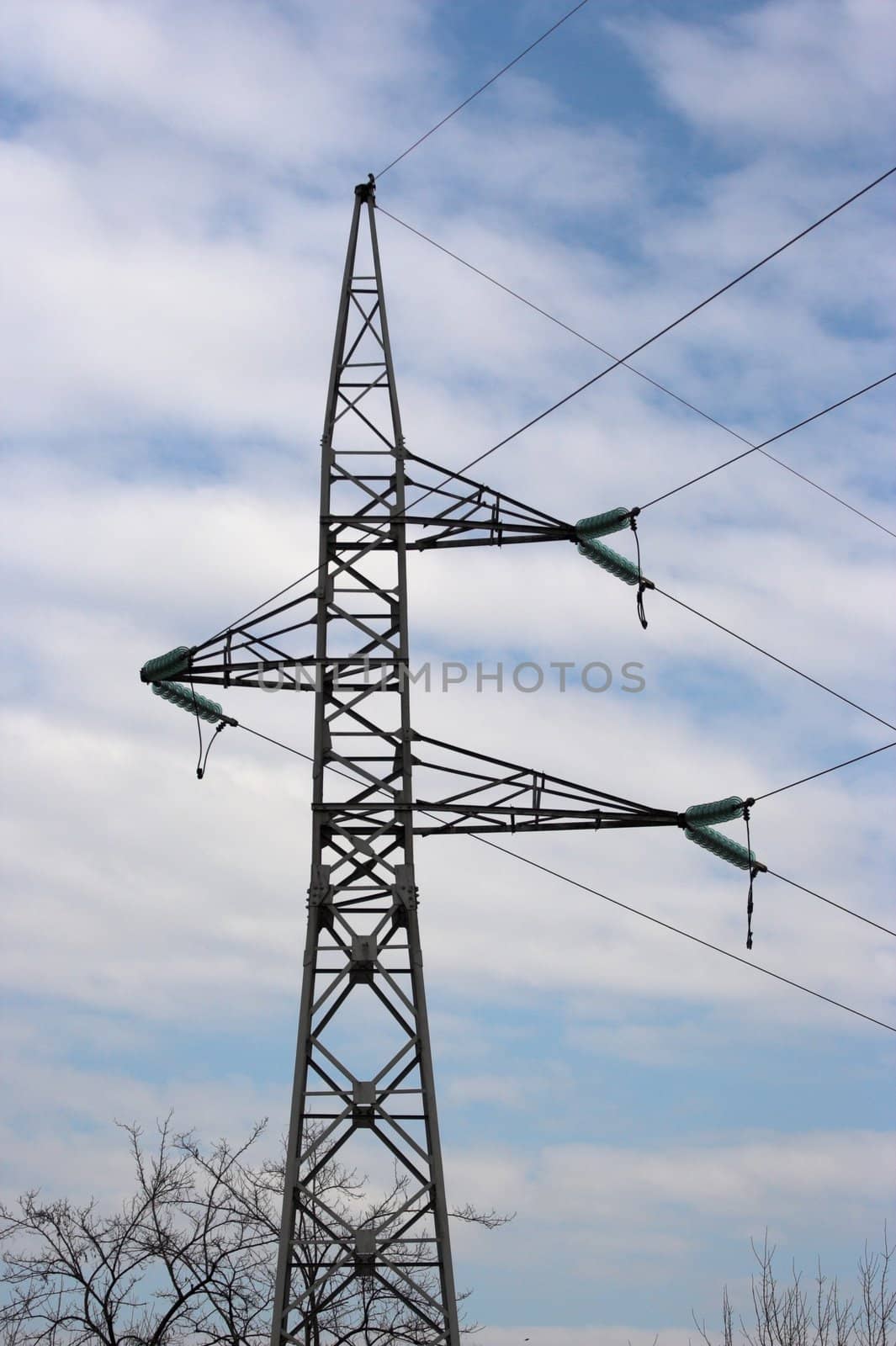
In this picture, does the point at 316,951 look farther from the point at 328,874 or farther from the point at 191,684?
the point at 191,684

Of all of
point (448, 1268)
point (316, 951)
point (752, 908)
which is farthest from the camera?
point (752, 908)

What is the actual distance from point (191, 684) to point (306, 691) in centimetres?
201

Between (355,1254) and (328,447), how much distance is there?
9.61 m

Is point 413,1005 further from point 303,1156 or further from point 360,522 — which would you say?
point 360,522

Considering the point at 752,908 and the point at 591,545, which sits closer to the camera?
the point at 752,908

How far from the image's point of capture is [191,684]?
20875mm

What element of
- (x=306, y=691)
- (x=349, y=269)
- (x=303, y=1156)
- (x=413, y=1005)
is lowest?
(x=303, y=1156)

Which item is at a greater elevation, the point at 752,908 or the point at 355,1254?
the point at 752,908

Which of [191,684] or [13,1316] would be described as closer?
[191,684]

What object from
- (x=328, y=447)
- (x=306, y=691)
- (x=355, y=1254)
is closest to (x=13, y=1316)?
(x=355, y=1254)

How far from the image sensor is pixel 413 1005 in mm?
18094

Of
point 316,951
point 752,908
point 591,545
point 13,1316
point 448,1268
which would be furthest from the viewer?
point 13,1316

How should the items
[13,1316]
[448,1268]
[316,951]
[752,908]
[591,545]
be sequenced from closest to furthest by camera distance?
[448,1268]
[316,951]
[752,908]
[591,545]
[13,1316]

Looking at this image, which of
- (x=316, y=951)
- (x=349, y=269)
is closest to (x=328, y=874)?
(x=316, y=951)
